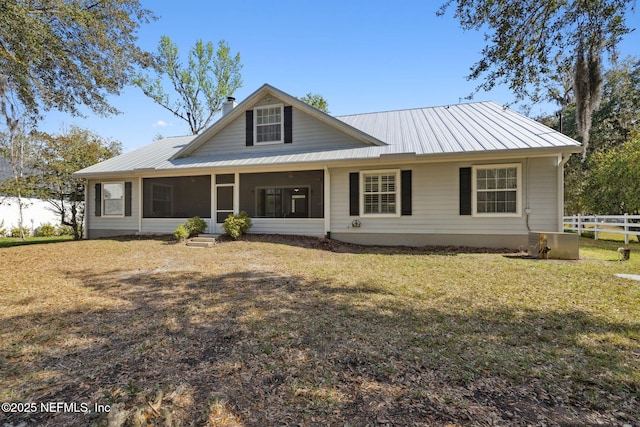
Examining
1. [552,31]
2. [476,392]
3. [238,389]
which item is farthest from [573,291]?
[238,389]

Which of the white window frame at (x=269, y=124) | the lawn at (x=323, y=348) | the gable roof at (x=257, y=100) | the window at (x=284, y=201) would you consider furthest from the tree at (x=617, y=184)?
the white window frame at (x=269, y=124)

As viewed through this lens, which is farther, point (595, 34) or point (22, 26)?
point (22, 26)

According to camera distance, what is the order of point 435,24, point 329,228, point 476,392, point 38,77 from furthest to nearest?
point 329,228
point 38,77
point 435,24
point 476,392

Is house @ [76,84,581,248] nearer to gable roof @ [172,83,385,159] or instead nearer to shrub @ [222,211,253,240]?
gable roof @ [172,83,385,159]

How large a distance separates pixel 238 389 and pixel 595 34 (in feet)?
22.4

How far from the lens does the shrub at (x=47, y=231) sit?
19.0 metres

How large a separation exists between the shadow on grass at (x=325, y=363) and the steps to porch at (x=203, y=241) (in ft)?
19.0

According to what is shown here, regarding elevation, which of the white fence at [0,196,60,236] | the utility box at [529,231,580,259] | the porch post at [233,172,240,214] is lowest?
the utility box at [529,231,580,259]

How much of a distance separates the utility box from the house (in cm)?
131

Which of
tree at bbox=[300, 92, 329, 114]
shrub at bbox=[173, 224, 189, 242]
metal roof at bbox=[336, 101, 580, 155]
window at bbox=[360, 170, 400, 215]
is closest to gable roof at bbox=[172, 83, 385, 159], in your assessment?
metal roof at bbox=[336, 101, 580, 155]

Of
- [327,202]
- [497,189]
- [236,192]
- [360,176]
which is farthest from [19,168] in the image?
[497,189]

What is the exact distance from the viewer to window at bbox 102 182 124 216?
538 inches

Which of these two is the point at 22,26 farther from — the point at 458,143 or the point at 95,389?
the point at 458,143

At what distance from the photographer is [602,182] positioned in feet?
52.9
